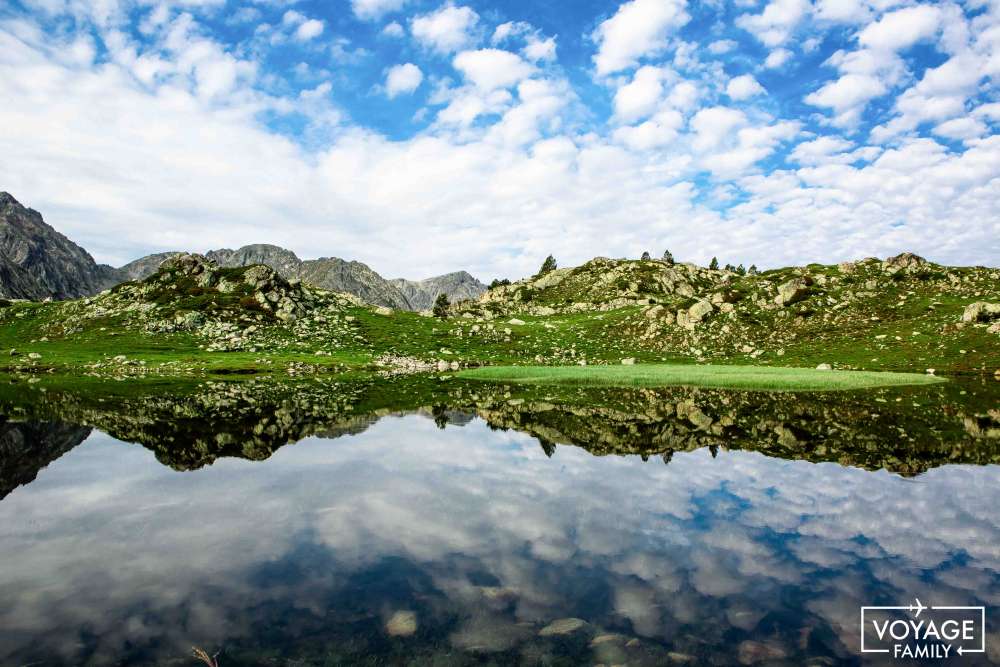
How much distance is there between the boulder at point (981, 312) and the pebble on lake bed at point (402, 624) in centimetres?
10661

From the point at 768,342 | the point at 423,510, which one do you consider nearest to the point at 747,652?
the point at 423,510

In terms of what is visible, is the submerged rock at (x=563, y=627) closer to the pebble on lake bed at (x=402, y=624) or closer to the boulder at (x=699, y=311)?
the pebble on lake bed at (x=402, y=624)

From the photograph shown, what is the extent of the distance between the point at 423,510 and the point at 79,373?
82.9 meters

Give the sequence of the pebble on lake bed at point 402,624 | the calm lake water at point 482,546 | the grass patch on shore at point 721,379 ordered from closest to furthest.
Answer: the calm lake water at point 482,546, the pebble on lake bed at point 402,624, the grass patch on shore at point 721,379

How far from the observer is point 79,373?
74.1 metres

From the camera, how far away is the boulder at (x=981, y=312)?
269 ft

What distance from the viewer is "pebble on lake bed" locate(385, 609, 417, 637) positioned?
8.44m

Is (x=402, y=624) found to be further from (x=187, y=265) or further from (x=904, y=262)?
(x=187, y=265)

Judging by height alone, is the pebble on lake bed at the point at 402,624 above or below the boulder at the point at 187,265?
below

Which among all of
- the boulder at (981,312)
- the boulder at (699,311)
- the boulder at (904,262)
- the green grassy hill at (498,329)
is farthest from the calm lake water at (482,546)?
the boulder at (904,262)

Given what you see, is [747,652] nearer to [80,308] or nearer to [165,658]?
[165,658]

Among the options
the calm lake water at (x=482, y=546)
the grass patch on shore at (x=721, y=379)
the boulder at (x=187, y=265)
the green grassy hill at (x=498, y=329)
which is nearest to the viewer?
the calm lake water at (x=482, y=546)

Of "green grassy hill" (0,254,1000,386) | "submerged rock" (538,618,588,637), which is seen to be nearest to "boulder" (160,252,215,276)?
"green grassy hill" (0,254,1000,386)

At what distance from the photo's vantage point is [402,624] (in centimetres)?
872
